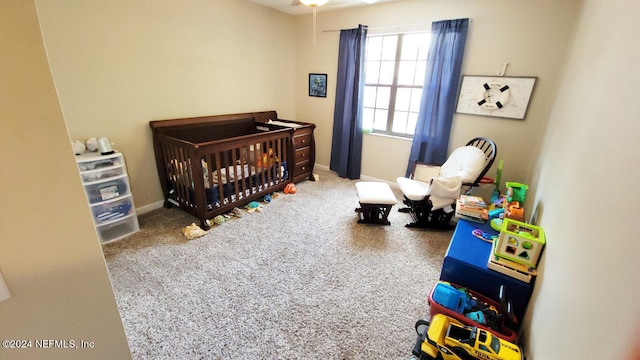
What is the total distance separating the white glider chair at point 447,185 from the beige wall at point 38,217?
2.47 meters

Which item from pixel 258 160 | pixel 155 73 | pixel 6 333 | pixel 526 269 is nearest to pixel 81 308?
pixel 6 333

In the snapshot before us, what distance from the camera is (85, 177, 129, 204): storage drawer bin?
2209 mm

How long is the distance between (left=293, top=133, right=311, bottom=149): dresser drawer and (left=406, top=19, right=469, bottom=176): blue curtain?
142 cm

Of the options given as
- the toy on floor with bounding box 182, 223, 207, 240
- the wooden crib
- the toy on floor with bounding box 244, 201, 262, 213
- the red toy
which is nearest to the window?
the wooden crib

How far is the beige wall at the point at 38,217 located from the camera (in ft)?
1.67

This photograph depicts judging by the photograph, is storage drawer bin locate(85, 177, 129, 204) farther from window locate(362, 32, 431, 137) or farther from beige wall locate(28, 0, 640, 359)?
window locate(362, 32, 431, 137)

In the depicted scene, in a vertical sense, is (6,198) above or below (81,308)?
above

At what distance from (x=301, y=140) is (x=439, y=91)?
181cm

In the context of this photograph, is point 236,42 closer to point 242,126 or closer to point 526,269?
point 242,126

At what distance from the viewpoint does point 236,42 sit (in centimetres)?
332

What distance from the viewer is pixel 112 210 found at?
235 cm

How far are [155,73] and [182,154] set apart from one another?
3.08 ft

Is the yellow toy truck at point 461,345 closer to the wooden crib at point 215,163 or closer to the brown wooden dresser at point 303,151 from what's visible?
the wooden crib at point 215,163

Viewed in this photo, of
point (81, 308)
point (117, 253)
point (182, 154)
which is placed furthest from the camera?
point (182, 154)
